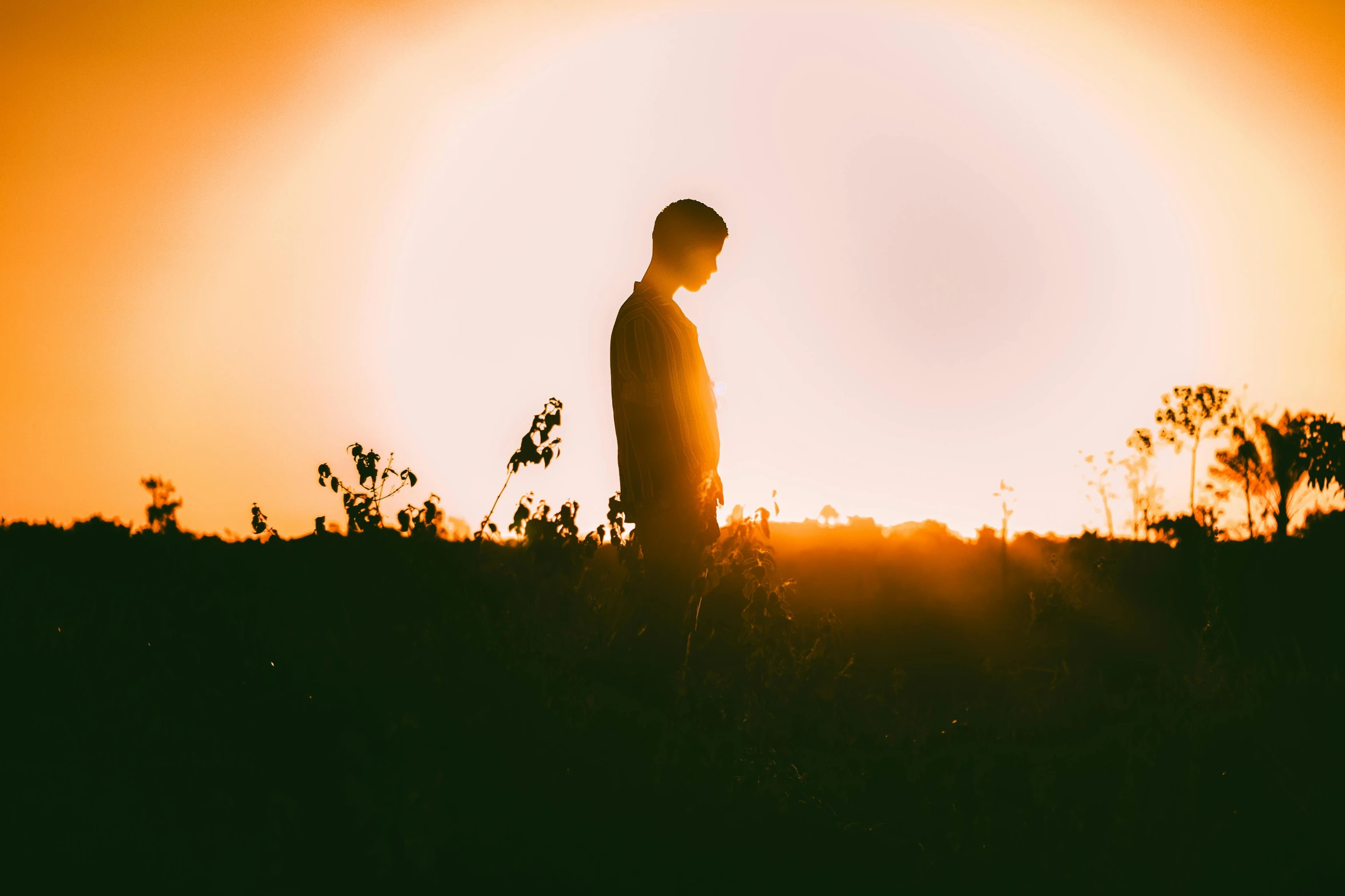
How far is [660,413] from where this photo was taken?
354 centimetres

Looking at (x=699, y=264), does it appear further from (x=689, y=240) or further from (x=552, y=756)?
(x=552, y=756)

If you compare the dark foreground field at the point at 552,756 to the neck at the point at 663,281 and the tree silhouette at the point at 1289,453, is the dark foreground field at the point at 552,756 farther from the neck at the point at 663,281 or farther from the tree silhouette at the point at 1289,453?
the tree silhouette at the point at 1289,453

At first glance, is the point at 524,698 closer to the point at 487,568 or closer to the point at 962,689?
the point at 487,568

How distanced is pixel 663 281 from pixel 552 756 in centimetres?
214

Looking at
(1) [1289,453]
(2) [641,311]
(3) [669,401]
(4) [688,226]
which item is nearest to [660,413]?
(3) [669,401]

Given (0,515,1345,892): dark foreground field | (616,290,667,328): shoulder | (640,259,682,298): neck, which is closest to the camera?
(0,515,1345,892): dark foreground field

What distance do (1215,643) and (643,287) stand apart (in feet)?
12.0

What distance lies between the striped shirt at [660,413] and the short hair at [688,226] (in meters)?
0.28

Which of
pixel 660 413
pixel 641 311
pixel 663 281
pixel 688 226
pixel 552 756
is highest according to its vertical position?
pixel 688 226

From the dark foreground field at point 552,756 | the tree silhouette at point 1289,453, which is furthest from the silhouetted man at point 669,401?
the tree silhouette at point 1289,453

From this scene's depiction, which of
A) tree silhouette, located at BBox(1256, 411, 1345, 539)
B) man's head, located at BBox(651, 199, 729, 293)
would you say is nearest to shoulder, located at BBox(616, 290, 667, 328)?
man's head, located at BBox(651, 199, 729, 293)

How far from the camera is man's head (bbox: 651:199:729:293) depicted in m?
3.67

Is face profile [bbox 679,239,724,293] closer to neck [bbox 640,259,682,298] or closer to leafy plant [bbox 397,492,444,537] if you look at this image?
neck [bbox 640,259,682,298]

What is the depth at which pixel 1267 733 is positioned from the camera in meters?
3.42
